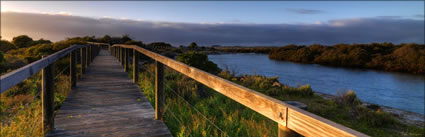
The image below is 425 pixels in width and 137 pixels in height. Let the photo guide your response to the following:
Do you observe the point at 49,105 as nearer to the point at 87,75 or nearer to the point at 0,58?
the point at 87,75

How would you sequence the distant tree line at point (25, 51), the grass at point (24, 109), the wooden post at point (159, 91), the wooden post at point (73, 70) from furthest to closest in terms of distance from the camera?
1. the distant tree line at point (25, 51)
2. the wooden post at point (73, 70)
3. the wooden post at point (159, 91)
4. the grass at point (24, 109)

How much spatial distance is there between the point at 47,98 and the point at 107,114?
Result: 3.30ft

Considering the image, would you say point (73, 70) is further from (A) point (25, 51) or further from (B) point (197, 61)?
(A) point (25, 51)

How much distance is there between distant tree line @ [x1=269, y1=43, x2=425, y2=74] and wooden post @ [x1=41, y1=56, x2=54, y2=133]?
2132 cm

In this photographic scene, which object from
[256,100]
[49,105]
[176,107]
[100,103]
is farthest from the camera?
[176,107]

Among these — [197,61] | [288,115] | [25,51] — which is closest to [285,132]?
[288,115]

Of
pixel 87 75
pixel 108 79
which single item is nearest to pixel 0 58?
pixel 87 75

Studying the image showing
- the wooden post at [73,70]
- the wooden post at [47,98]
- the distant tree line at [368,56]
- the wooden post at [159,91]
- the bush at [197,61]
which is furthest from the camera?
the distant tree line at [368,56]

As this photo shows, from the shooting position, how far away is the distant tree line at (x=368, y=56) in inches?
803

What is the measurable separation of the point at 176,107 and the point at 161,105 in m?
1.25

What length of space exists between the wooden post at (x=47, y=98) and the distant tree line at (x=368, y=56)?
2132 cm

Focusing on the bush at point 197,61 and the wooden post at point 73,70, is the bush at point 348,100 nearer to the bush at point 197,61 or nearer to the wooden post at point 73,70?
the bush at point 197,61

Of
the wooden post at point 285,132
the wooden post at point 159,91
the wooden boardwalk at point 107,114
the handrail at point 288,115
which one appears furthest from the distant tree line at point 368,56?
the wooden post at point 285,132

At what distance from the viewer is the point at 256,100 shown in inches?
66.5
